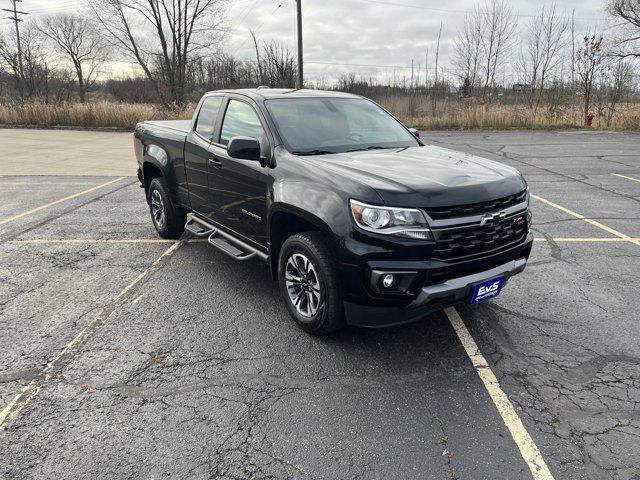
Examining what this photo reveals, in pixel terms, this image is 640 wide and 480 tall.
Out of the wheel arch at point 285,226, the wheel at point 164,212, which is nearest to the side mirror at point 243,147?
the wheel arch at point 285,226

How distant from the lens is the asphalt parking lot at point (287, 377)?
7.88ft

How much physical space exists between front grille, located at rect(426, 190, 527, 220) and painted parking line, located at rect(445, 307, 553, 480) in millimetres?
1045

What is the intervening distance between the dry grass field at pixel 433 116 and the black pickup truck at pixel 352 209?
1938 centimetres

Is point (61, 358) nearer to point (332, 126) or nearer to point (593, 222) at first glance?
point (332, 126)

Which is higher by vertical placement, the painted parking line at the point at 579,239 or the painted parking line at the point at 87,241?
the painted parking line at the point at 87,241

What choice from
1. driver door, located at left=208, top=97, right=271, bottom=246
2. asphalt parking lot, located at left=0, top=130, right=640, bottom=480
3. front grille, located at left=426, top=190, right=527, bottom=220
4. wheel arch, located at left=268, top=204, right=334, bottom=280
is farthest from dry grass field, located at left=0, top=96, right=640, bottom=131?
front grille, located at left=426, top=190, right=527, bottom=220

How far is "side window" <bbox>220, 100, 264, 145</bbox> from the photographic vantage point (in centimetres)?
422

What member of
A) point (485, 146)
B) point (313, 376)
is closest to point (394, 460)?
point (313, 376)

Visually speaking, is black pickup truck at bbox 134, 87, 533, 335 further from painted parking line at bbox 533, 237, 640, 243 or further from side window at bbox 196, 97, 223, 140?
painted parking line at bbox 533, 237, 640, 243

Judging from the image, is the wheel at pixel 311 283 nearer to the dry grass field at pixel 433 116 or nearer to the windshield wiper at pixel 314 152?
the windshield wiper at pixel 314 152

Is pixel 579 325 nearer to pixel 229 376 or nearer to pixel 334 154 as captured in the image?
pixel 334 154

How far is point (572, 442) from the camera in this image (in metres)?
2.50

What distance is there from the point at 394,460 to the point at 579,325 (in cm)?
229

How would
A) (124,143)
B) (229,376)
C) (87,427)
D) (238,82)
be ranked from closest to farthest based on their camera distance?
(87,427)
(229,376)
(124,143)
(238,82)
